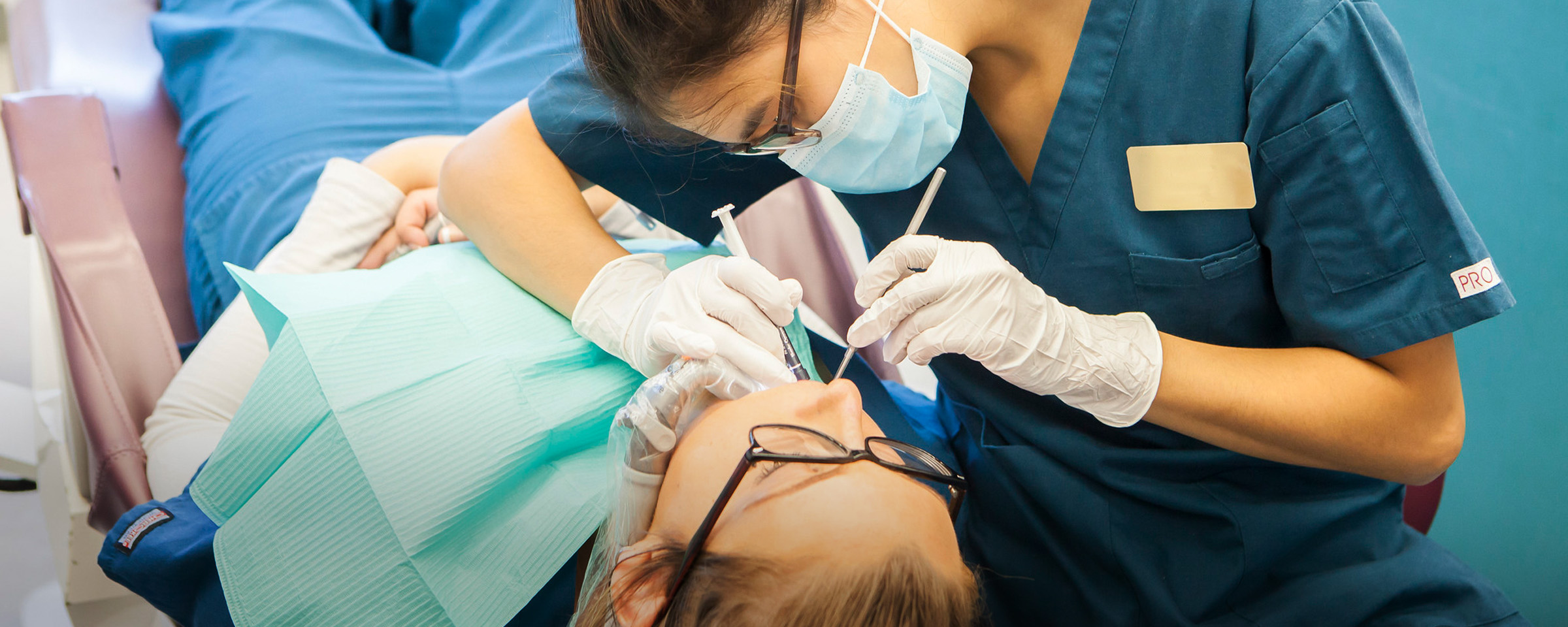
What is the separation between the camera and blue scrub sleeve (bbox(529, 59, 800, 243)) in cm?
131

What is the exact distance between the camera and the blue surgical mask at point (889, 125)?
3.03 ft

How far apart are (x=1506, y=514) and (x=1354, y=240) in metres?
1.34

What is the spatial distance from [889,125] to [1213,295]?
48 centimetres

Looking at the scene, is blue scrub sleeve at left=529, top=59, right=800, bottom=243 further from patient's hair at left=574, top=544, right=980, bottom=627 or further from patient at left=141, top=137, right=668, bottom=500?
patient's hair at left=574, top=544, right=980, bottom=627

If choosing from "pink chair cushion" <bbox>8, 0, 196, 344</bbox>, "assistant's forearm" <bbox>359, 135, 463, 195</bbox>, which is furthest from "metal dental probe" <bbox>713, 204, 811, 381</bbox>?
"pink chair cushion" <bbox>8, 0, 196, 344</bbox>

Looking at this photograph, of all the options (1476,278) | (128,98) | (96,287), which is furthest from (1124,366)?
(128,98)

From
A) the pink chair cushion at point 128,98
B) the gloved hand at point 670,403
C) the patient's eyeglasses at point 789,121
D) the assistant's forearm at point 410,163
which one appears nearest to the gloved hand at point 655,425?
the gloved hand at point 670,403

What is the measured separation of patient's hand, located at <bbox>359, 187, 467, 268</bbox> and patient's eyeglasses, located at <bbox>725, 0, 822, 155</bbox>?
0.80 metres

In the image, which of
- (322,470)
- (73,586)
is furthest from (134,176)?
(322,470)

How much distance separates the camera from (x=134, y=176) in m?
1.83

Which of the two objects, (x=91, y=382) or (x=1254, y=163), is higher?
(x=1254, y=163)

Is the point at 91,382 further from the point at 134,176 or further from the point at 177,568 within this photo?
the point at 134,176

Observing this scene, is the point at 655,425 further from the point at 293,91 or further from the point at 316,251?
the point at 293,91

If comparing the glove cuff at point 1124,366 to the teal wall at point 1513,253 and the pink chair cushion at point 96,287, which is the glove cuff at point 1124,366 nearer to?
the teal wall at point 1513,253
